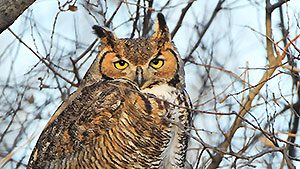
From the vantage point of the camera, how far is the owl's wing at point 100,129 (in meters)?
3.21

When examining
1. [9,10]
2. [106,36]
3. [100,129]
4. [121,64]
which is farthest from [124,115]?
[9,10]

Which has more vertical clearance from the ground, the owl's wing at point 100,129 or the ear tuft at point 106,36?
the ear tuft at point 106,36

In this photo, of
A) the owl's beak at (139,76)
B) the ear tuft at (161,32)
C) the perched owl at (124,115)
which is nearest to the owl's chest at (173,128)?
the perched owl at (124,115)

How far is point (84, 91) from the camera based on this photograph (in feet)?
11.3

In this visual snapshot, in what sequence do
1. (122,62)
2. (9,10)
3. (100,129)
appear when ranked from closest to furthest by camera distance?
(9,10) → (100,129) → (122,62)

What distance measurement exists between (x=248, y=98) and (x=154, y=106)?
607 millimetres

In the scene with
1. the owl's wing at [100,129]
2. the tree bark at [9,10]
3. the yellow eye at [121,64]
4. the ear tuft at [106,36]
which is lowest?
the tree bark at [9,10]

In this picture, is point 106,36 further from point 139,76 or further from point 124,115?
point 124,115

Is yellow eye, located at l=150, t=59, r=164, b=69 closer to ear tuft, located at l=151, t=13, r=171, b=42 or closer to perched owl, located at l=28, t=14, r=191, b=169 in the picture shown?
perched owl, located at l=28, t=14, r=191, b=169

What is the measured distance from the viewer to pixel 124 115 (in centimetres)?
328

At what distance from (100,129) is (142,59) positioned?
1.35 ft

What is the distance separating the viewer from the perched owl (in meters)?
3.23

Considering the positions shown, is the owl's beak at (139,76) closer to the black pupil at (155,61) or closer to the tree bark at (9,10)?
the black pupil at (155,61)

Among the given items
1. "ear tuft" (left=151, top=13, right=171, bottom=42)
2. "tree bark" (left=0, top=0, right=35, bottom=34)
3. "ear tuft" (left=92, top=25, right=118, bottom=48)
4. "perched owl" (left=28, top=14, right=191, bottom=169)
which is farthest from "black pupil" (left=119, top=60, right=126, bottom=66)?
"tree bark" (left=0, top=0, right=35, bottom=34)
